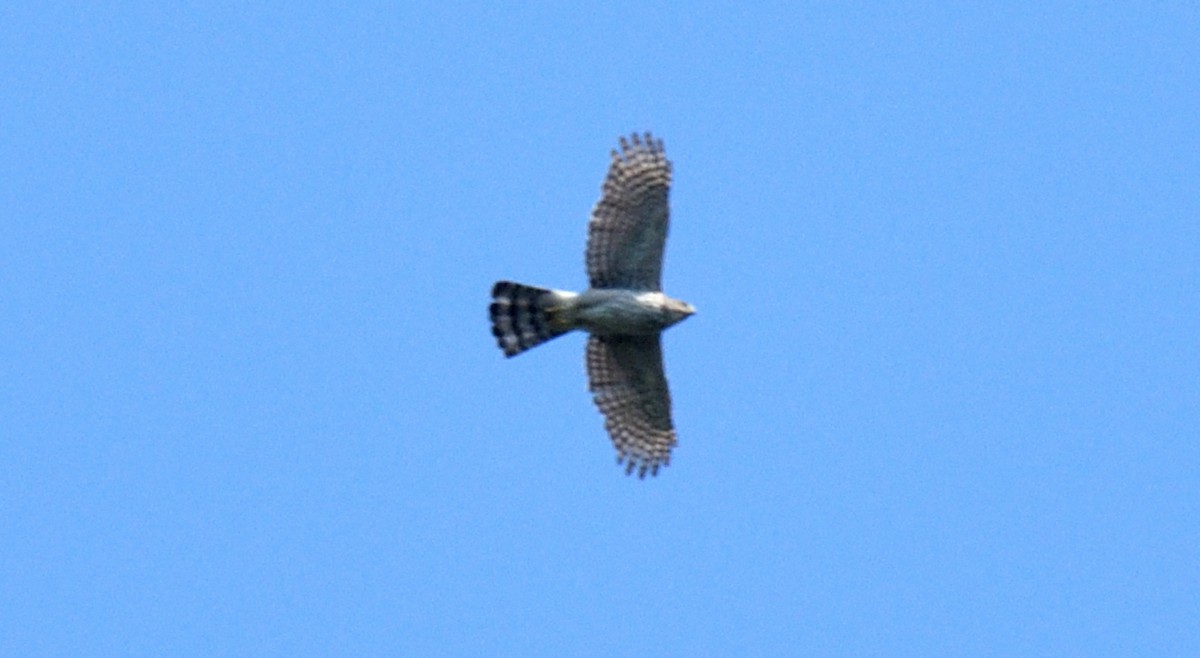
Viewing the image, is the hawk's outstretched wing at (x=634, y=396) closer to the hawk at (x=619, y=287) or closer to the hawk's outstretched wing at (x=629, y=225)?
the hawk at (x=619, y=287)

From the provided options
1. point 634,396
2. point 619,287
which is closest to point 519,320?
point 619,287

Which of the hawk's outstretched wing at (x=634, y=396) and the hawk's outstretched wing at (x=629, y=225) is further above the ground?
the hawk's outstretched wing at (x=629, y=225)

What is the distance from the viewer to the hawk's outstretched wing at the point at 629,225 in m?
32.0

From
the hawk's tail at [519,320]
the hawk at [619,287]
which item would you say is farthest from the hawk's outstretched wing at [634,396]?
the hawk's tail at [519,320]

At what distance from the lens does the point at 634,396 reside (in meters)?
33.1

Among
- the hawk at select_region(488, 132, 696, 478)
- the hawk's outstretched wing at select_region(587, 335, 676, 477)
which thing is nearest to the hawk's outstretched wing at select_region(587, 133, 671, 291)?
the hawk at select_region(488, 132, 696, 478)

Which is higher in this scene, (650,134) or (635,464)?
(650,134)

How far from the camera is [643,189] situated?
32125 mm

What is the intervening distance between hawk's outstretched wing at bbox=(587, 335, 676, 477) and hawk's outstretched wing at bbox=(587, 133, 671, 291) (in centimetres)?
93

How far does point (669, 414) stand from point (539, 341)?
2.07m

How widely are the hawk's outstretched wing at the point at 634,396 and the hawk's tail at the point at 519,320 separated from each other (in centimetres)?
81

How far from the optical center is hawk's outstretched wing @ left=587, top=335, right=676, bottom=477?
3284 centimetres

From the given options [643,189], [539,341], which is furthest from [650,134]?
[539,341]

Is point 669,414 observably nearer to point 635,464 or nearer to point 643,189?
point 635,464
